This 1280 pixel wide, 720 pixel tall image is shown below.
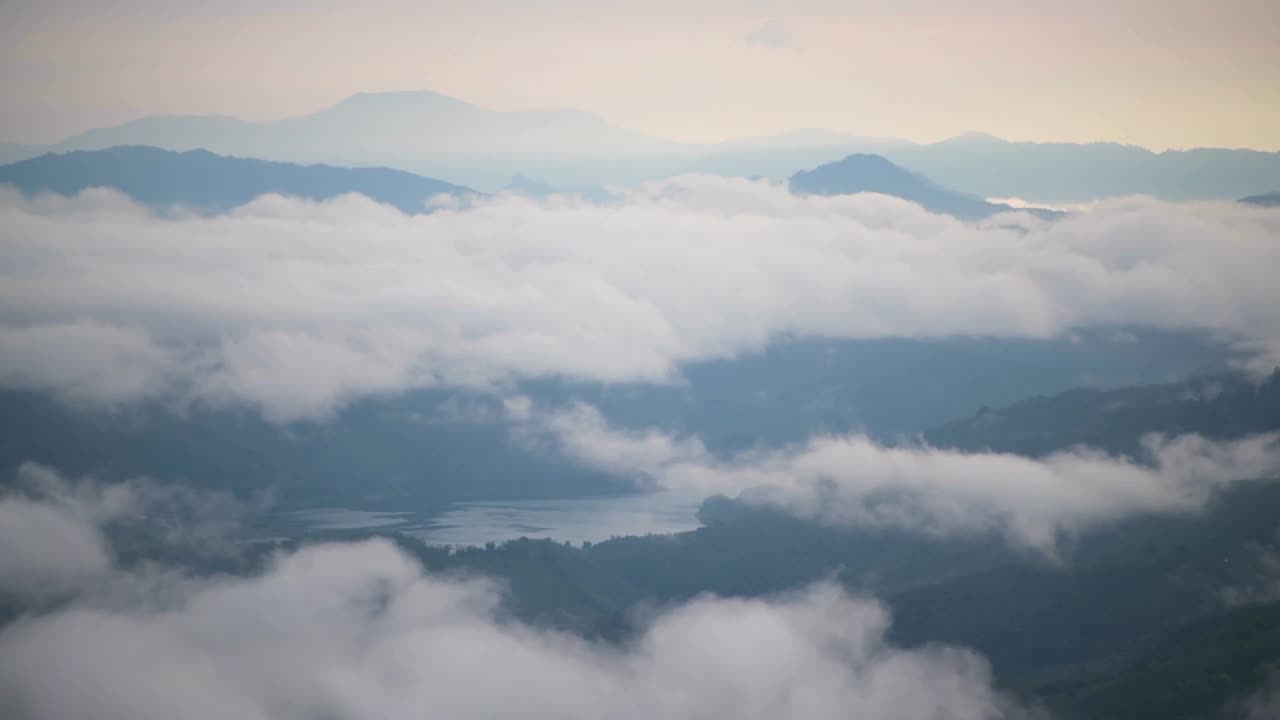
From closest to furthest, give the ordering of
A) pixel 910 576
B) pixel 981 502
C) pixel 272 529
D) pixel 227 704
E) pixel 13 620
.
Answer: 1. pixel 227 704
2. pixel 13 620
3. pixel 910 576
4. pixel 981 502
5. pixel 272 529

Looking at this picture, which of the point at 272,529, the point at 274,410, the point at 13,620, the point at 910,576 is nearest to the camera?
the point at 13,620

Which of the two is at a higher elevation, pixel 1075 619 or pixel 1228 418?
pixel 1228 418

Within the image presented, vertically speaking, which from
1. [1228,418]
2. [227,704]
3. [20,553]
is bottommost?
[227,704]

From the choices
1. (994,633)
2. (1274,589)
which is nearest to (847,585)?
(994,633)

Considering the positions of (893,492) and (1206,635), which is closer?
(1206,635)

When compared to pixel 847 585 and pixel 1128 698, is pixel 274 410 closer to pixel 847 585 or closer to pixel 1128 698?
pixel 847 585

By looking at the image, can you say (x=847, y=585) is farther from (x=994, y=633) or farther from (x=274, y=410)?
(x=274, y=410)
